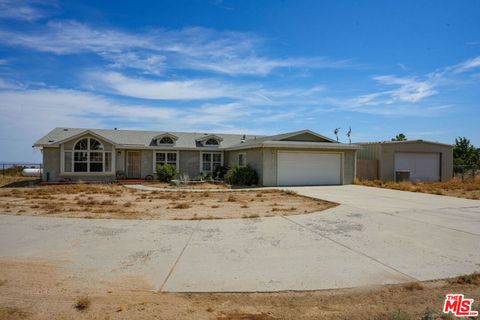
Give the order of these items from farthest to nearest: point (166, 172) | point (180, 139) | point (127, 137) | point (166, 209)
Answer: point (180, 139) < point (127, 137) < point (166, 172) < point (166, 209)

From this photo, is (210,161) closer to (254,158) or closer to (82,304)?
(254,158)

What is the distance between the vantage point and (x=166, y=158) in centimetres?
2611

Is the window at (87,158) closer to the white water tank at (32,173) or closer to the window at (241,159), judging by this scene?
the white water tank at (32,173)

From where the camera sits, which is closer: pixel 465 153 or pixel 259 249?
pixel 259 249

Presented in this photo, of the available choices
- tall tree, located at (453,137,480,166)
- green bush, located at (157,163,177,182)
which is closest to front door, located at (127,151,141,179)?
green bush, located at (157,163,177,182)

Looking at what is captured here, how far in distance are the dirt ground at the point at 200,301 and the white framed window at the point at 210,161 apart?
2209 centimetres

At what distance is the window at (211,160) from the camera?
27.2 m

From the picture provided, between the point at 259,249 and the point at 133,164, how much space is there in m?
20.9

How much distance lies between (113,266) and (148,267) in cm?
58

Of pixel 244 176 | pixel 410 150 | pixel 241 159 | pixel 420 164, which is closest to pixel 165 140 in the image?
pixel 241 159

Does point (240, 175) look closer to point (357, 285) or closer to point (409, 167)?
point (409, 167)

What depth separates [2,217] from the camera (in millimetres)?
9695

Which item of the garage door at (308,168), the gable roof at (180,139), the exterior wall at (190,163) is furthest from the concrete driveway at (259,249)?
the exterior wall at (190,163)

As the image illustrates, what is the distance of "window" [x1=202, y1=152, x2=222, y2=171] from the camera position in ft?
89.2
